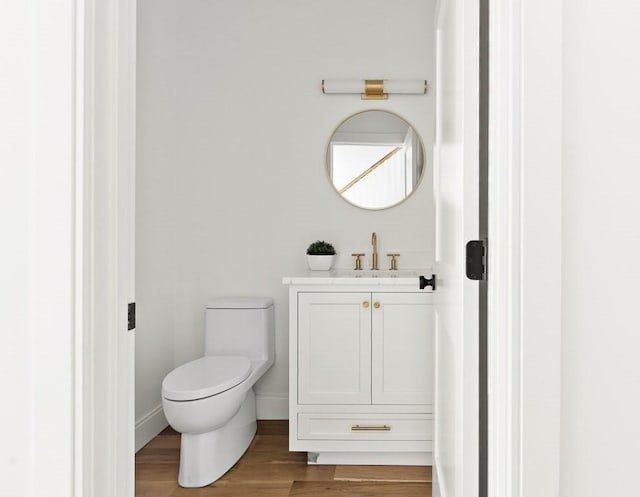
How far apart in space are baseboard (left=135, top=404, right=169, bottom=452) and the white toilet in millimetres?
441

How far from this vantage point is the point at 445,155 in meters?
1.53

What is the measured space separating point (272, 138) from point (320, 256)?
811 mm

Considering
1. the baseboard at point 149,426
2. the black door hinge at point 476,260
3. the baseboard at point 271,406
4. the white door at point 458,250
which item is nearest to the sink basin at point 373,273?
the baseboard at point 271,406

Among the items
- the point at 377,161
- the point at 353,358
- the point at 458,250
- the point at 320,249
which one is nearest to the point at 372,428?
the point at 353,358

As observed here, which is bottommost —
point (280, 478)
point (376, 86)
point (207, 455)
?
point (280, 478)

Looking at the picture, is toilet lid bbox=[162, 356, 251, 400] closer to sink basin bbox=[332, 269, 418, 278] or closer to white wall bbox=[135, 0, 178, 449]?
white wall bbox=[135, 0, 178, 449]

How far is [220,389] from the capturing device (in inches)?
90.3

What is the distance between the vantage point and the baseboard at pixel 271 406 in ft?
10.6

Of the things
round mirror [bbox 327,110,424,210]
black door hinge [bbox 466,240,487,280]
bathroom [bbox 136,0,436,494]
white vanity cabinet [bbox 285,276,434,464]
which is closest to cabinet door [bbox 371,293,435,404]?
white vanity cabinet [bbox 285,276,434,464]

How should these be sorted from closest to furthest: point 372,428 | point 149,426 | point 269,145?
point 372,428 → point 149,426 → point 269,145

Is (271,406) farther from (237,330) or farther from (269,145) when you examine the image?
(269,145)
